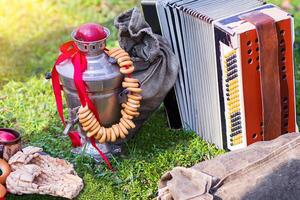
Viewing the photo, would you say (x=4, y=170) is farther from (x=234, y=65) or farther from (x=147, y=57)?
(x=234, y=65)

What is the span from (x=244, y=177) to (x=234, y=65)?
0.69 meters

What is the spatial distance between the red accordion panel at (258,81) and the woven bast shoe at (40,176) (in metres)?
1.03

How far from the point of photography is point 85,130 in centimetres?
435

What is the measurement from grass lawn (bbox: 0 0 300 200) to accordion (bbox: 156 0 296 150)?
0.28 meters

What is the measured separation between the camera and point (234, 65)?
13.7 feet

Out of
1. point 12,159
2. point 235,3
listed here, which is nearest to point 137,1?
point 235,3

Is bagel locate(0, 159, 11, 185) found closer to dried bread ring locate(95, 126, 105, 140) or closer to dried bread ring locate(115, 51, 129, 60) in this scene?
dried bread ring locate(95, 126, 105, 140)

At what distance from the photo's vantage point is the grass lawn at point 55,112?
4375 millimetres

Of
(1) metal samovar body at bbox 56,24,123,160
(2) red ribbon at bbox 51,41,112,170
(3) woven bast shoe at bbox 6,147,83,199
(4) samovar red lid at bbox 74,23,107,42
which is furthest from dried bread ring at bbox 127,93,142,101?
(3) woven bast shoe at bbox 6,147,83,199

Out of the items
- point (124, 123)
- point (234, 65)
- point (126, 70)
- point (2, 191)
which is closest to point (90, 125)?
point (124, 123)

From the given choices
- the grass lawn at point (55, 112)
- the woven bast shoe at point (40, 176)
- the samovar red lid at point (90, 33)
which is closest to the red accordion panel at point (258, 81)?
the grass lawn at point (55, 112)

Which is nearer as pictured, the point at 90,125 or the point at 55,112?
the point at 90,125

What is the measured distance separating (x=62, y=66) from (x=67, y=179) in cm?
64

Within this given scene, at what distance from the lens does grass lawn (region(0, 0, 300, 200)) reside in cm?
438
